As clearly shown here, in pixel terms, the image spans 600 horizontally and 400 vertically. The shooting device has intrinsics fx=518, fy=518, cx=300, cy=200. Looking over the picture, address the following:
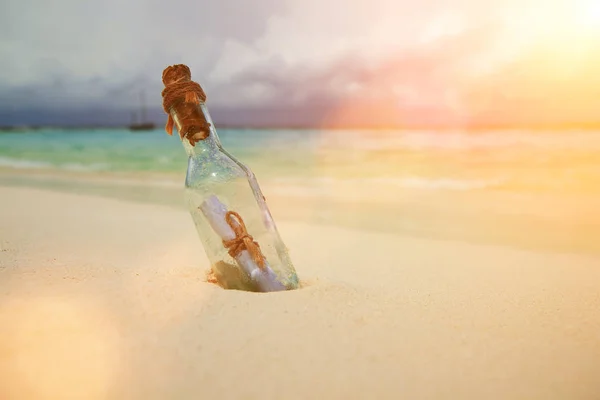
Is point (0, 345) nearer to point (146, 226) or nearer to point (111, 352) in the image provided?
point (111, 352)

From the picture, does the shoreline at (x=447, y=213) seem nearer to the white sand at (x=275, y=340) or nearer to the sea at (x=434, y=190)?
the sea at (x=434, y=190)

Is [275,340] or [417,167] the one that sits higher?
[417,167]

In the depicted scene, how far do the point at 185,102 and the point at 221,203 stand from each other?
0.36m

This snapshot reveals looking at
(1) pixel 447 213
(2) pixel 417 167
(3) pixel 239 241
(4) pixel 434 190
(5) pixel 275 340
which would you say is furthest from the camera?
(2) pixel 417 167

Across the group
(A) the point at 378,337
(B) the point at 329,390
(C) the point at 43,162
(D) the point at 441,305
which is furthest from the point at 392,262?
(C) the point at 43,162

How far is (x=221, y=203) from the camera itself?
1780mm

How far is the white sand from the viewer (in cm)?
131

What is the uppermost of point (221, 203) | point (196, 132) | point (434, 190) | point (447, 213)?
point (434, 190)

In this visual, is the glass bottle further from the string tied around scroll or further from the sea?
the sea

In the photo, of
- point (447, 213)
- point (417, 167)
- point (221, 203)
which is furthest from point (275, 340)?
point (417, 167)

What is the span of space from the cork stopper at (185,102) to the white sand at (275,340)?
1.74ft

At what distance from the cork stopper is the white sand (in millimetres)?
531

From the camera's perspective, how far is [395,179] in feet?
30.3

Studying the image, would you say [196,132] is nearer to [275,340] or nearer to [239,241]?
[239,241]
